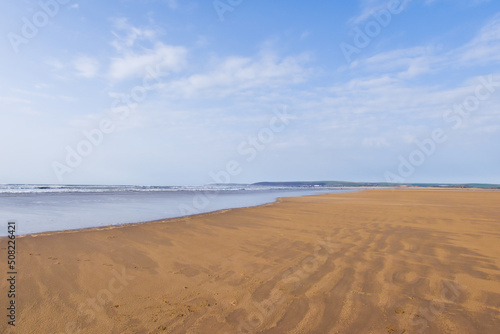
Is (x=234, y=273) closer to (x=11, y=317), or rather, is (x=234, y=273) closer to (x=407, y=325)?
(x=407, y=325)

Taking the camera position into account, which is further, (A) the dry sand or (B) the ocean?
(B) the ocean

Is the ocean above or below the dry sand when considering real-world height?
above

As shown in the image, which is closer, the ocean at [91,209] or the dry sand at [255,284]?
the dry sand at [255,284]

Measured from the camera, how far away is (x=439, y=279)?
498 centimetres

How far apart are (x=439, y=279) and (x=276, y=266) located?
2.84 m

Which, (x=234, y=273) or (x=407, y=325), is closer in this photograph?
(x=407, y=325)

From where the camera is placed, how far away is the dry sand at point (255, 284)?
3531 millimetres

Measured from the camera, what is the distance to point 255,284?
476 centimetres

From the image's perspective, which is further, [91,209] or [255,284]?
[91,209]

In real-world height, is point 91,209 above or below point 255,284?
above

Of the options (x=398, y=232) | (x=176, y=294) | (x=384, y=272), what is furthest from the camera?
(x=398, y=232)

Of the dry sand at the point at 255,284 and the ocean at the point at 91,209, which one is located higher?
the ocean at the point at 91,209

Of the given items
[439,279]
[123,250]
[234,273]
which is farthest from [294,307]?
[123,250]

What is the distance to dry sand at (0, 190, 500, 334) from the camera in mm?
3531
